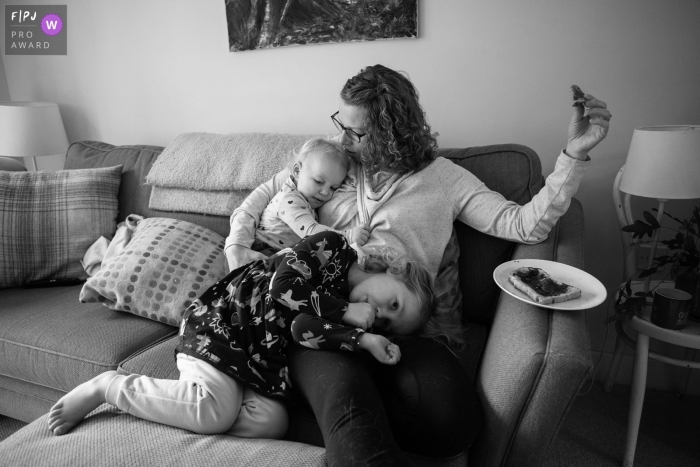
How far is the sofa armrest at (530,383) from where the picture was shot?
96 cm

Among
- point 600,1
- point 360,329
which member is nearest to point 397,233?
point 360,329

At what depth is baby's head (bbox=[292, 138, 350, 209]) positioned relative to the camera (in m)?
1.51

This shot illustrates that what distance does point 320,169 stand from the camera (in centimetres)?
151

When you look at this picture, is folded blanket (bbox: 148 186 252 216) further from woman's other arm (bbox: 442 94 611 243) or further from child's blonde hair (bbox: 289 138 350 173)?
woman's other arm (bbox: 442 94 611 243)

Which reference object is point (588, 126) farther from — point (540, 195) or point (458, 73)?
point (458, 73)

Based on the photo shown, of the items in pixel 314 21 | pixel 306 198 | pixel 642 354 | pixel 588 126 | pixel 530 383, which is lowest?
pixel 642 354

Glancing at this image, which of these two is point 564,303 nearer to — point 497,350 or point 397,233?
point 497,350

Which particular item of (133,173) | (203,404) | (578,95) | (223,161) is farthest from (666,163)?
(133,173)

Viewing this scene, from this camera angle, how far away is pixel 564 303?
1.09m

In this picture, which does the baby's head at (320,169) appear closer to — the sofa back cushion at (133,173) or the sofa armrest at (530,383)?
the sofa back cushion at (133,173)

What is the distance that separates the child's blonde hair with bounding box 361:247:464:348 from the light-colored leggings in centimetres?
44

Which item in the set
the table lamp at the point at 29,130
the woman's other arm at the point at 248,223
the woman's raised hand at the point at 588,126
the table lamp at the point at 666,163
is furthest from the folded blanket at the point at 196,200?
the table lamp at the point at 666,163

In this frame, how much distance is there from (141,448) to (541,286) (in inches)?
39.0

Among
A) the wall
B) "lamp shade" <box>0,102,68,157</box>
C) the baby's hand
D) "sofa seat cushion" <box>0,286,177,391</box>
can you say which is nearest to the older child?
the baby's hand
